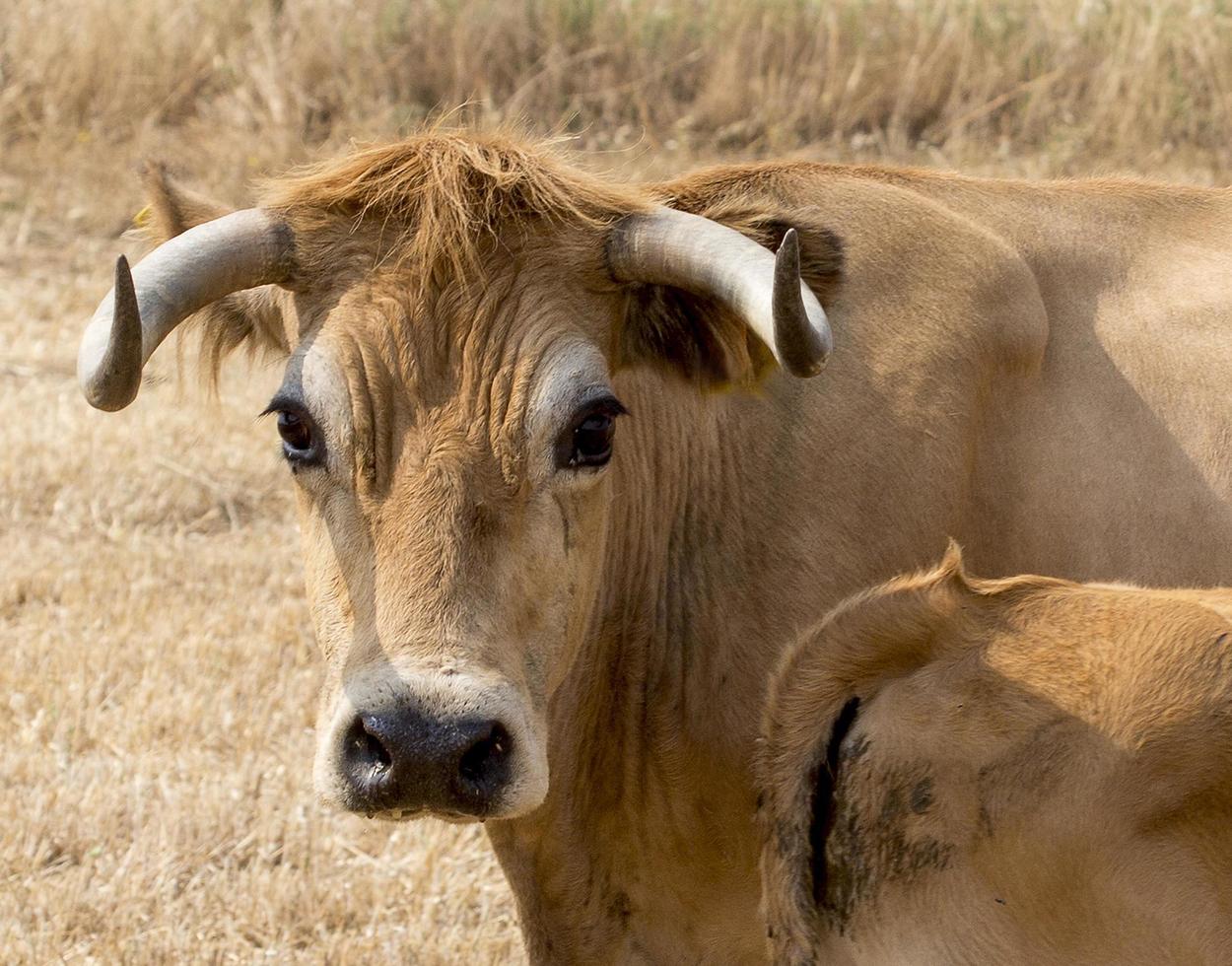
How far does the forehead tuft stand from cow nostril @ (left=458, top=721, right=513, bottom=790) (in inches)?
38.0

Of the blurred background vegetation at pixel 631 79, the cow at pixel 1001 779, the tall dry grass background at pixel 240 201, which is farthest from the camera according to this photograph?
the blurred background vegetation at pixel 631 79

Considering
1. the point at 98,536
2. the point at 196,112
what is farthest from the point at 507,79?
the point at 98,536

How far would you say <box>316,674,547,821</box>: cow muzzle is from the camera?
2.91 meters

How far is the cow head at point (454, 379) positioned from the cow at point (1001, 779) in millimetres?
777

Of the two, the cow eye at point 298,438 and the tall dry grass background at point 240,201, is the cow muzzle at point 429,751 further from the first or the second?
the tall dry grass background at point 240,201

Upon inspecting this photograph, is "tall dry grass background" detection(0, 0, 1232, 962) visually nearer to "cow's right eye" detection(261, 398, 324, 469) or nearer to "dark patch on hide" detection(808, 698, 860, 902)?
"cow's right eye" detection(261, 398, 324, 469)

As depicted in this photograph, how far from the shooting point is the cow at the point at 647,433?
3.18m

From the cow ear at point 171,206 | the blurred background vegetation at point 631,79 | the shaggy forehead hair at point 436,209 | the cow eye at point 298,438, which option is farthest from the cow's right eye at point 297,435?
the blurred background vegetation at point 631,79

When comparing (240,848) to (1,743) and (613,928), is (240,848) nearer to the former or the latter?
(1,743)

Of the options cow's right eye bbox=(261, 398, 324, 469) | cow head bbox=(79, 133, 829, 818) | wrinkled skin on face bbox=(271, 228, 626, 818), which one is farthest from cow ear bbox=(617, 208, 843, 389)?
cow's right eye bbox=(261, 398, 324, 469)

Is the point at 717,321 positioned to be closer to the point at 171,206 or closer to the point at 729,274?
the point at 729,274

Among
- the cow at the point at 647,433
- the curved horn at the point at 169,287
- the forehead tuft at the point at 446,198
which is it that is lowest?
the cow at the point at 647,433

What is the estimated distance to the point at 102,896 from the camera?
185 inches

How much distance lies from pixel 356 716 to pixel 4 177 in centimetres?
942
